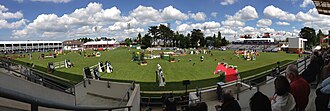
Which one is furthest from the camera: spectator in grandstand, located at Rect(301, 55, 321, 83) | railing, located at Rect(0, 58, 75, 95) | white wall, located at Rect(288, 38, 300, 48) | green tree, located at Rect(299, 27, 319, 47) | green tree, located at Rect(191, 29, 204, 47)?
green tree, located at Rect(191, 29, 204, 47)

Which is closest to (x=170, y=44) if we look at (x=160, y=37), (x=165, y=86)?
(x=160, y=37)

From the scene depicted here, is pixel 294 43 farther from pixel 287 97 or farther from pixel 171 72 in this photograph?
pixel 287 97

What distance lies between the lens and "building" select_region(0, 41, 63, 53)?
87562 millimetres

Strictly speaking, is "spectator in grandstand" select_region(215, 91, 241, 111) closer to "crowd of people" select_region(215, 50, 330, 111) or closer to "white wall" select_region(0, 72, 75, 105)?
"crowd of people" select_region(215, 50, 330, 111)

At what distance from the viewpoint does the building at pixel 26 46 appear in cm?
8756

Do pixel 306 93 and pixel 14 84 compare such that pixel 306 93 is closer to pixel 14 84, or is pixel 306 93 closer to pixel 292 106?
pixel 292 106

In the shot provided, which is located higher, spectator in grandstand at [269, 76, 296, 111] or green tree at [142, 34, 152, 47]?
green tree at [142, 34, 152, 47]

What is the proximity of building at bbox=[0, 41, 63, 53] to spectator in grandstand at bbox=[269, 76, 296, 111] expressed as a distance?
3731 inches

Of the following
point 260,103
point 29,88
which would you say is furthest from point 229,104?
point 29,88

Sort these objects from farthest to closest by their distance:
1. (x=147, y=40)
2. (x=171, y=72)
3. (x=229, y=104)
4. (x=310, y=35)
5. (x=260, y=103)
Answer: (x=147, y=40) < (x=310, y=35) < (x=171, y=72) < (x=229, y=104) < (x=260, y=103)

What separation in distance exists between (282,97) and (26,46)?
11644 cm

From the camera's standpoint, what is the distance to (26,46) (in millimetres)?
98500

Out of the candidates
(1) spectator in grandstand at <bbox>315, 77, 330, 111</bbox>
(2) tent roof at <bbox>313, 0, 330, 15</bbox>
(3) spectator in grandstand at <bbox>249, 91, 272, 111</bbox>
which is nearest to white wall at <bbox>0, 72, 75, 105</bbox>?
(3) spectator in grandstand at <bbox>249, 91, 272, 111</bbox>

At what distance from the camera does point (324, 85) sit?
3.95m
